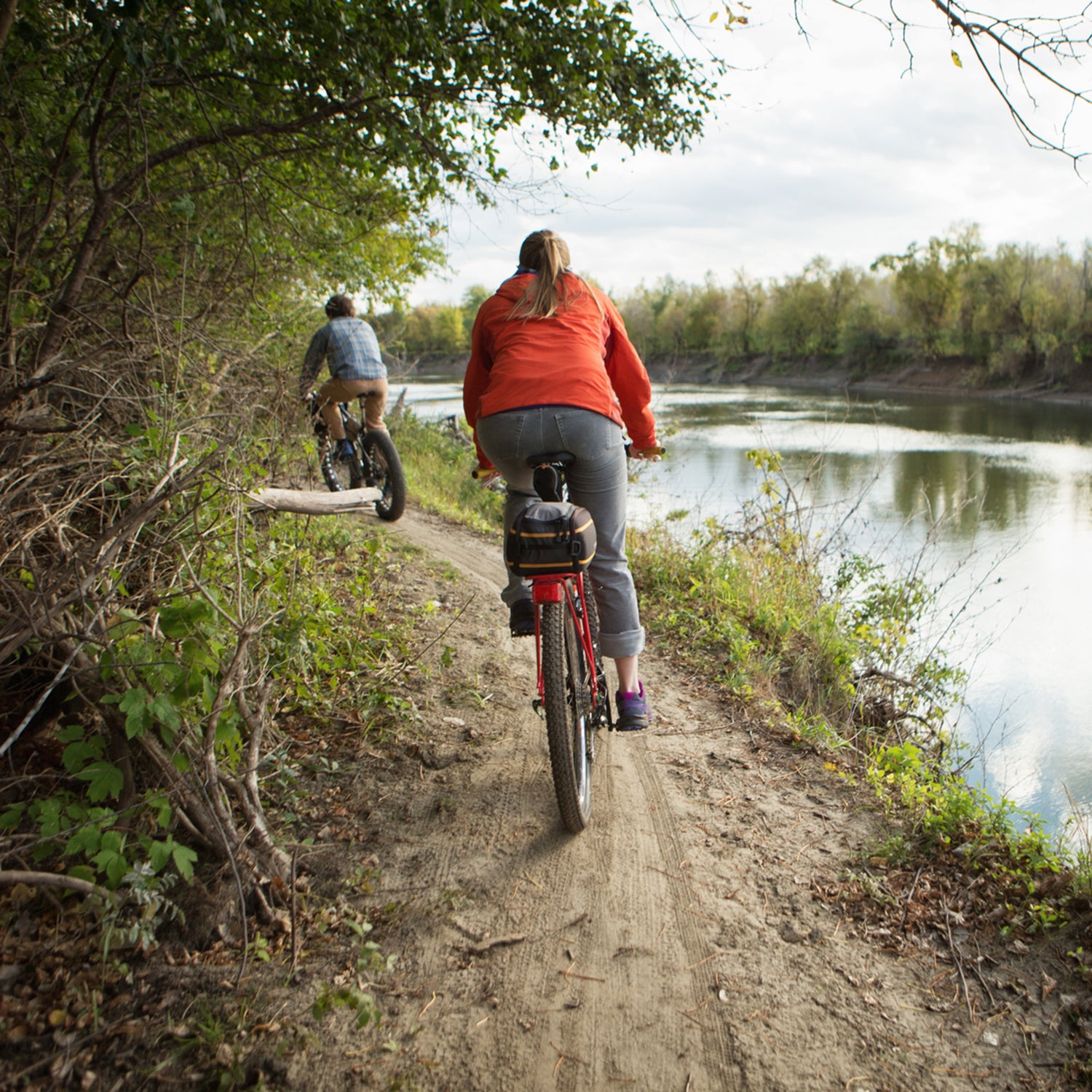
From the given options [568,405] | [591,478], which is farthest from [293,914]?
[568,405]

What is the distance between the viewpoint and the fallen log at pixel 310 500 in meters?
2.61

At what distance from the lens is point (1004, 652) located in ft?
25.2

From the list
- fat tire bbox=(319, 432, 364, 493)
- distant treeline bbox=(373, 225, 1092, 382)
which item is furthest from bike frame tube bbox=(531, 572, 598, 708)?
distant treeline bbox=(373, 225, 1092, 382)

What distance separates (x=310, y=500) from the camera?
2758 millimetres

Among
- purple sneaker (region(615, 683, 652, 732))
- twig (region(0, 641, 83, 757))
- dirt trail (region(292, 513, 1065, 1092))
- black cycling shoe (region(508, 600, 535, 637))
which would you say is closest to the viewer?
twig (region(0, 641, 83, 757))

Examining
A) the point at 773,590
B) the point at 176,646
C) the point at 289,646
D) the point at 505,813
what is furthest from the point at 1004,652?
the point at 176,646

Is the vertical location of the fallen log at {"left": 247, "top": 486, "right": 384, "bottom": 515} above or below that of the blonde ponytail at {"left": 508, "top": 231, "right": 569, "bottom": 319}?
below

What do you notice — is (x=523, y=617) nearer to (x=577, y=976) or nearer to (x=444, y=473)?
(x=577, y=976)

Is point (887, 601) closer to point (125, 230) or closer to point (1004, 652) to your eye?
point (1004, 652)

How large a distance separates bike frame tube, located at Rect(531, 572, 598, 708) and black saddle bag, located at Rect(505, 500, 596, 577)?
0.14 ft

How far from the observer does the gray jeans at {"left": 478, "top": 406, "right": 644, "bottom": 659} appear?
2.58 metres

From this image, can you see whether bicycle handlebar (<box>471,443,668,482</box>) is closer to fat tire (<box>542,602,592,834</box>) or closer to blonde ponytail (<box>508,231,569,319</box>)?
blonde ponytail (<box>508,231,569,319</box>)

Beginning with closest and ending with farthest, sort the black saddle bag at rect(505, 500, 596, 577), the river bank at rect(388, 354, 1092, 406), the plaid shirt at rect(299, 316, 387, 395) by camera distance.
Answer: the black saddle bag at rect(505, 500, 596, 577) < the plaid shirt at rect(299, 316, 387, 395) < the river bank at rect(388, 354, 1092, 406)

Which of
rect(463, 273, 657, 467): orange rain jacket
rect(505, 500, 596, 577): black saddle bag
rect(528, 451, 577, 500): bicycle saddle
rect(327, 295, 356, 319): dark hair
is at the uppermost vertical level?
rect(327, 295, 356, 319): dark hair
